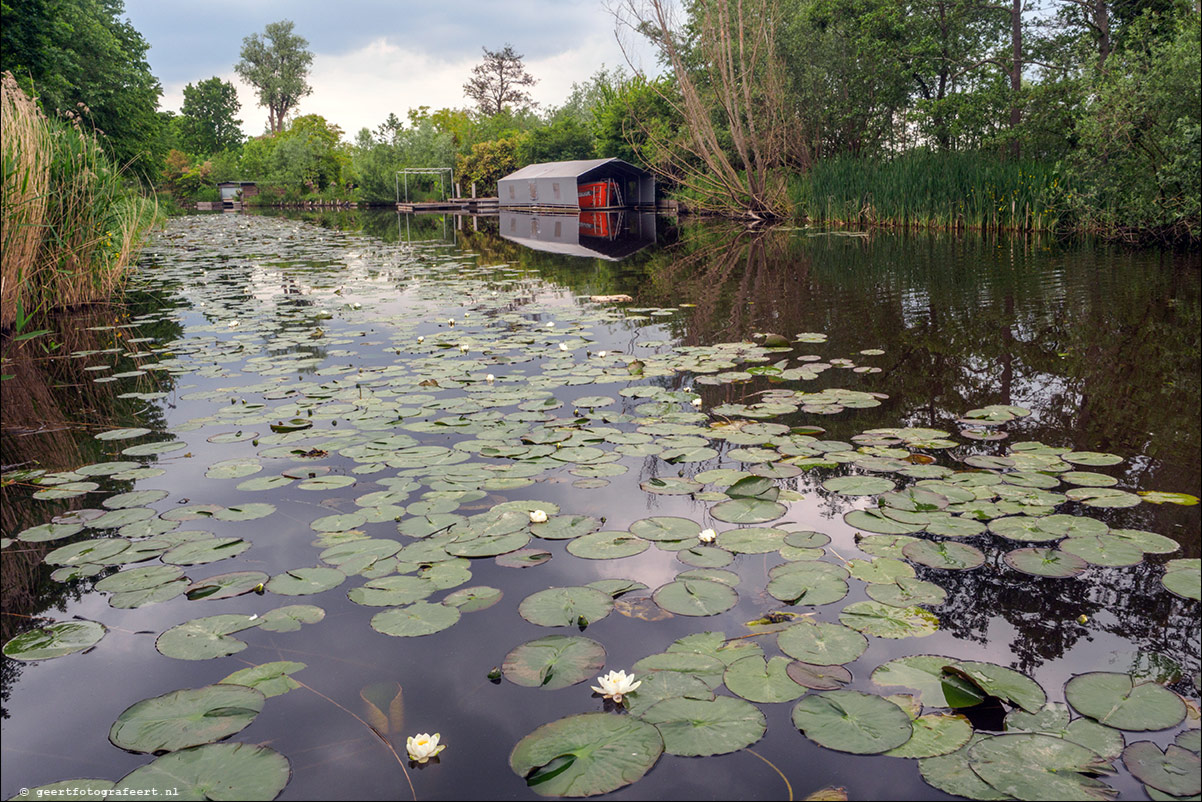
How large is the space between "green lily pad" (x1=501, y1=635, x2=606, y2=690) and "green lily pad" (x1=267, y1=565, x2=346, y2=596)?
761 millimetres

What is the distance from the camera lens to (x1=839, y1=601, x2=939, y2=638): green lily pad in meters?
2.15

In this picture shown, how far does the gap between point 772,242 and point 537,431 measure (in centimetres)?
1332

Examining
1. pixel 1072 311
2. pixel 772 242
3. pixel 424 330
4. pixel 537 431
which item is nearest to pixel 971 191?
pixel 772 242

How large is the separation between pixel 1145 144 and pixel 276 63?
72.3 metres

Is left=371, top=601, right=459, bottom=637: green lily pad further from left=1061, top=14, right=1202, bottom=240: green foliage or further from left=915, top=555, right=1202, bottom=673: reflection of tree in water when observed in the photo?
left=1061, top=14, right=1202, bottom=240: green foliage

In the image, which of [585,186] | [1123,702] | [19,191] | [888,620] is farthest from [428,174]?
[1123,702]

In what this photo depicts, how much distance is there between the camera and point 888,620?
220cm

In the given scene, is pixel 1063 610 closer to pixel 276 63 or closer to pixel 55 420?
pixel 55 420

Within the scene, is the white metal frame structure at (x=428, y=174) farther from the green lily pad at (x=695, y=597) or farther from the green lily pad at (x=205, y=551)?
the green lily pad at (x=695, y=597)

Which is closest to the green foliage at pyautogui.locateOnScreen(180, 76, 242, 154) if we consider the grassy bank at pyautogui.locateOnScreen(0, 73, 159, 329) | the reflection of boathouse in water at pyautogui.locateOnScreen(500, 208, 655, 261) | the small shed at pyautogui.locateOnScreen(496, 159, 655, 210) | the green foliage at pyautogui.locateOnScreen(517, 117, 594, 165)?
the green foliage at pyautogui.locateOnScreen(517, 117, 594, 165)

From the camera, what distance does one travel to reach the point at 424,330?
23.4 ft

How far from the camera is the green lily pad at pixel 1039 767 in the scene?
1531 millimetres

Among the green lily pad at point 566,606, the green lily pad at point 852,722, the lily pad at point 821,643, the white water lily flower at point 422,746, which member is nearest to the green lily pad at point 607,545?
the green lily pad at point 566,606

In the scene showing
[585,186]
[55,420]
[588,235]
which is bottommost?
[55,420]
